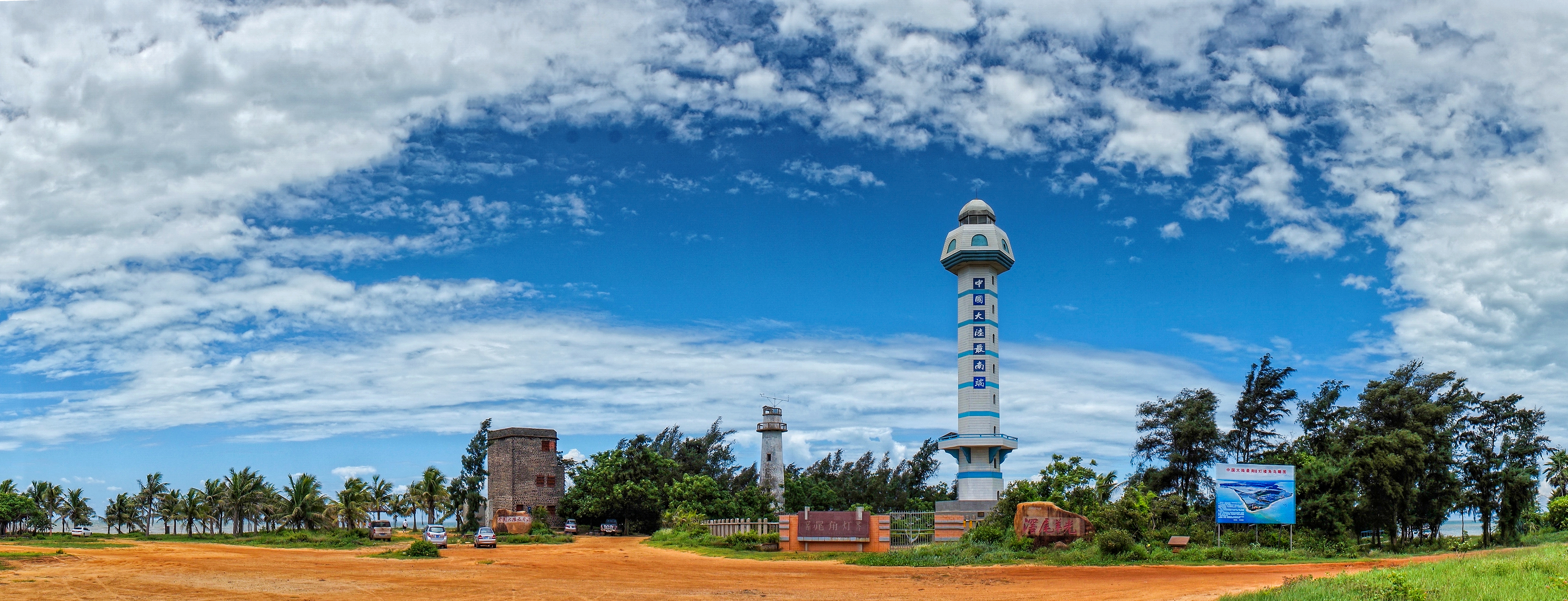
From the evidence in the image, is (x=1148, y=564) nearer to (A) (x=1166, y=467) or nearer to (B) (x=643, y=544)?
(A) (x=1166, y=467)

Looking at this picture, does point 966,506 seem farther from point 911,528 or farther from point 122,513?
point 122,513

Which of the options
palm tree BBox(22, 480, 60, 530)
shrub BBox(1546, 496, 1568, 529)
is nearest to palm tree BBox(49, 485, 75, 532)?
palm tree BBox(22, 480, 60, 530)

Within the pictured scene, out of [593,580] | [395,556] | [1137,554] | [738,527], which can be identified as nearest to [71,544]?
[395,556]

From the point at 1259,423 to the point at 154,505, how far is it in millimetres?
77714

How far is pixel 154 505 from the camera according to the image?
253ft

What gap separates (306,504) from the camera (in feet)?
198

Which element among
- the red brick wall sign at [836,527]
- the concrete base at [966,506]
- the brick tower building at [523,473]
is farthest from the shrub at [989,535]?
the brick tower building at [523,473]

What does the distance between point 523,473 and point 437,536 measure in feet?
69.4

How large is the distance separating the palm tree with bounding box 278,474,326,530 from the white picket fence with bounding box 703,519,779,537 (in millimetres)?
26462

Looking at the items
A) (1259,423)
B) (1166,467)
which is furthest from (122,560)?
(1259,423)

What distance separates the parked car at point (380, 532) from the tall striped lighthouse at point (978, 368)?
29.6 m

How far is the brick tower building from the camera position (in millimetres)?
64188

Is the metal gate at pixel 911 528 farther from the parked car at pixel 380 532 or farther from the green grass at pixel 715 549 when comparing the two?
the parked car at pixel 380 532

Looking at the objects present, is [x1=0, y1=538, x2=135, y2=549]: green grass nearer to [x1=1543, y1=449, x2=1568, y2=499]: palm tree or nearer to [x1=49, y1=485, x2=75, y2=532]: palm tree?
[x1=49, y1=485, x2=75, y2=532]: palm tree
